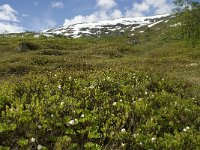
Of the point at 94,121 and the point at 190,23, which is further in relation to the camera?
the point at 190,23

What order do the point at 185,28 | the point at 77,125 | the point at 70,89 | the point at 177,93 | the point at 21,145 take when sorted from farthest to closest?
the point at 185,28 → the point at 177,93 → the point at 70,89 → the point at 77,125 → the point at 21,145

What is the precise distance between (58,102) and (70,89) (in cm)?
321

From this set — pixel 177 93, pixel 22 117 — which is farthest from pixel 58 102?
pixel 177 93

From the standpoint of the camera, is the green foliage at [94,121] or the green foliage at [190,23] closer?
the green foliage at [94,121]

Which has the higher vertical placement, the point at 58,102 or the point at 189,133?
the point at 58,102

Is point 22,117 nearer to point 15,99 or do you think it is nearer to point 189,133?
point 15,99

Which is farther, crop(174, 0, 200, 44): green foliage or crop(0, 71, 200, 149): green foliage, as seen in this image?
crop(174, 0, 200, 44): green foliage

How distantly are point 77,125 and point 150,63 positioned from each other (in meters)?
28.0

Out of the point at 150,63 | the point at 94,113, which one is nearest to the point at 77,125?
the point at 94,113

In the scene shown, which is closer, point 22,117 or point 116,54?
point 22,117

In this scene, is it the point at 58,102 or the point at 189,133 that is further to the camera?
the point at 58,102

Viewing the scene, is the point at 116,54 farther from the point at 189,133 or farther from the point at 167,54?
the point at 189,133

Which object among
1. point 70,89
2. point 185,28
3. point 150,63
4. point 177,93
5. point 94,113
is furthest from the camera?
point 185,28

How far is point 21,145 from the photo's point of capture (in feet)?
26.9
